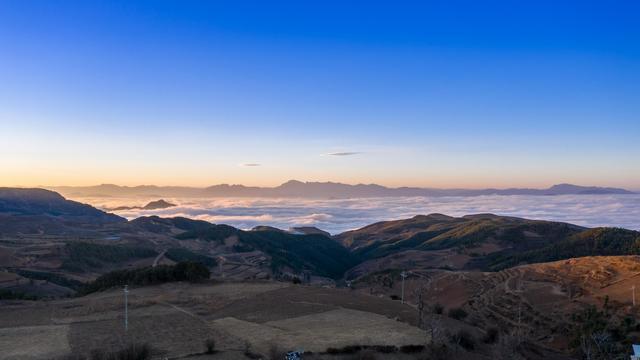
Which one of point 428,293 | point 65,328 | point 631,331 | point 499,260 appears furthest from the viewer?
point 499,260

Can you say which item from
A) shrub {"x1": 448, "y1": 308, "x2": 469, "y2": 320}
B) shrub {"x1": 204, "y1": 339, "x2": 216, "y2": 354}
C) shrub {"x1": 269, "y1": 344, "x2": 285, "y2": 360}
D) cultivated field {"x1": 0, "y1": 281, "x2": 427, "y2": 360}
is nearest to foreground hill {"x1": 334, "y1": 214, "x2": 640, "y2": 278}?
shrub {"x1": 448, "y1": 308, "x2": 469, "y2": 320}

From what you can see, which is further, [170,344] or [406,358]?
[170,344]

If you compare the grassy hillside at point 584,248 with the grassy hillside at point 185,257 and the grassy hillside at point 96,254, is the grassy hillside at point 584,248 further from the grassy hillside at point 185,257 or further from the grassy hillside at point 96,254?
the grassy hillside at point 96,254

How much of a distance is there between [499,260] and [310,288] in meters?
88.0

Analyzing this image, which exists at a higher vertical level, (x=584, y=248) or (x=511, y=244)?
(x=584, y=248)

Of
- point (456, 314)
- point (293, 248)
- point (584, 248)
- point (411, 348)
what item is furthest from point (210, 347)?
point (293, 248)

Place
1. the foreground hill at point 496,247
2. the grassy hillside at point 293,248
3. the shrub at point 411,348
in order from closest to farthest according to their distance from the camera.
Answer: the shrub at point 411,348 → the foreground hill at point 496,247 → the grassy hillside at point 293,248

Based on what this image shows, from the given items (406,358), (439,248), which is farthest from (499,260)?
(406,358)

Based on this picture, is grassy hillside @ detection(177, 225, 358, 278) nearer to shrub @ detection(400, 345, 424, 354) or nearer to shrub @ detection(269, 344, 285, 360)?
shrub @ detection(400, 345, 424, 354)

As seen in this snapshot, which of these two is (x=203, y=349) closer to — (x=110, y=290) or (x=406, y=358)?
(x=406, y=358)

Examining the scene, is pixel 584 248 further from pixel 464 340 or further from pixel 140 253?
pixel 464 340

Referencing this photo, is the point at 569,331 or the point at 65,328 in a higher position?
the point at 65,328

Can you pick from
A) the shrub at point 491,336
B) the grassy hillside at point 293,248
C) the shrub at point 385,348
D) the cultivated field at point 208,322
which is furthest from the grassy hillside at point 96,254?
the shrub at point 385,348

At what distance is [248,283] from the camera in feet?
163
